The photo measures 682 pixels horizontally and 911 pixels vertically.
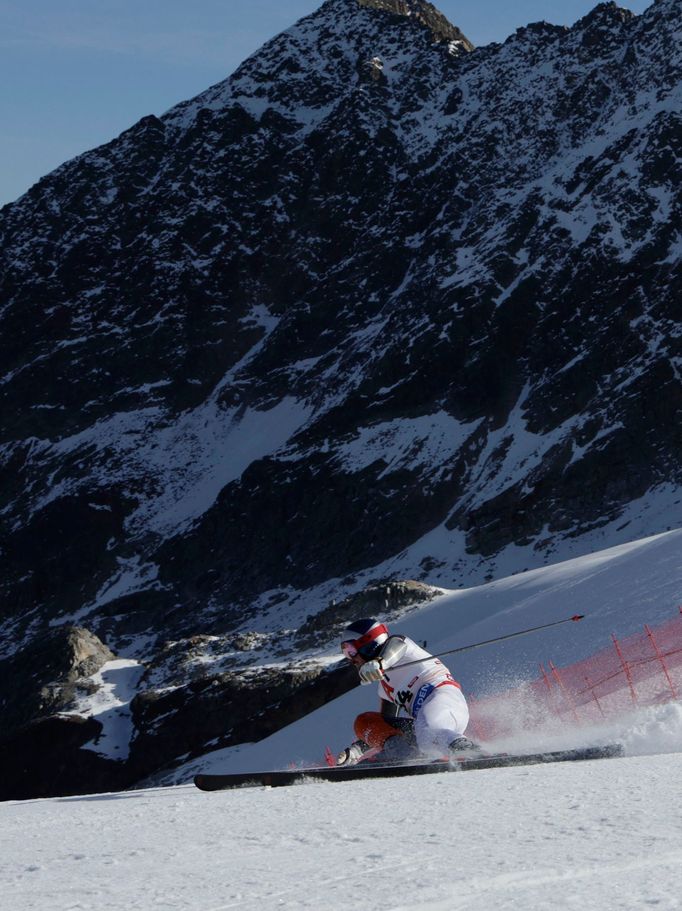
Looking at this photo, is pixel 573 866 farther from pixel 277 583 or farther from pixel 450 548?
pixel 277 583

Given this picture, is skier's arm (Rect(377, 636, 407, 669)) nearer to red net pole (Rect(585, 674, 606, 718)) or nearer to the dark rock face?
red net pole (Rect(585, 674, 606, 718))

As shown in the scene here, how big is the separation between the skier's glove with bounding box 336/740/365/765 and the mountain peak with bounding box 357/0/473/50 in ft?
480

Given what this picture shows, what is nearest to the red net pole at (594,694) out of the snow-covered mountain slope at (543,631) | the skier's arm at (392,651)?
the snow-covered mountain slope at (543,631)

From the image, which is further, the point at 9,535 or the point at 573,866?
the point at 9,535

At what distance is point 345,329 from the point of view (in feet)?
341

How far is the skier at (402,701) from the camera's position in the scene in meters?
10.4

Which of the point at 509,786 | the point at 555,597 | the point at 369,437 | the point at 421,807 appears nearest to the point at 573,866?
the point at 421,807

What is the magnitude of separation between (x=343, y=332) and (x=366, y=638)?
93758 mm

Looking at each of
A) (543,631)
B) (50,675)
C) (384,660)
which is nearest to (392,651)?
(384,660)

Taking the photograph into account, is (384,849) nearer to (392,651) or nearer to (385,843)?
(385,843)

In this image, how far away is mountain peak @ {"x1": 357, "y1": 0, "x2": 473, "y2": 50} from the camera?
151 meters

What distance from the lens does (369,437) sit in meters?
85.6

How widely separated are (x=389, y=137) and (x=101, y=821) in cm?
12045

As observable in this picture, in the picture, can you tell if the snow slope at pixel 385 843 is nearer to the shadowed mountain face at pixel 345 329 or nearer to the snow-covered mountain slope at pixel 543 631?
the snow-covered mountain slope at pixel 543 631
